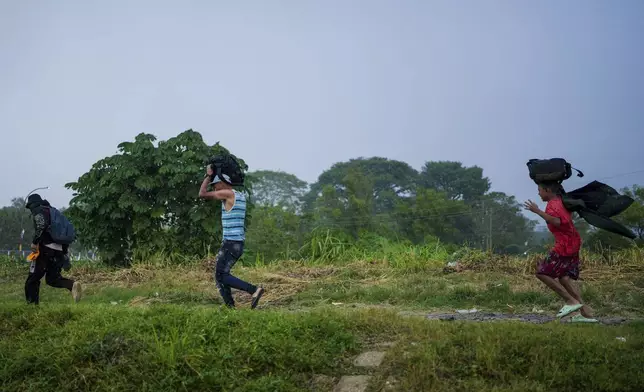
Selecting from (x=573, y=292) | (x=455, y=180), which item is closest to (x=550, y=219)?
(x=573, y=292)

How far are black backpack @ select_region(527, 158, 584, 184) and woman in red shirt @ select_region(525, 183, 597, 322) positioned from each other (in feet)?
0.81

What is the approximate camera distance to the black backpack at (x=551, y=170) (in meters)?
6.96

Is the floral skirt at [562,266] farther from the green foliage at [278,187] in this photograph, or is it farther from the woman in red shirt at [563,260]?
the green foliage at [278,187]

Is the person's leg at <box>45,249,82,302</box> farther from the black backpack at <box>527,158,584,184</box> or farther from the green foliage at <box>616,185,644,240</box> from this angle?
the green foliage at <box>616,185,644,240</box>

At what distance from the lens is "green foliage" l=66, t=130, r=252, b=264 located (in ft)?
48.6

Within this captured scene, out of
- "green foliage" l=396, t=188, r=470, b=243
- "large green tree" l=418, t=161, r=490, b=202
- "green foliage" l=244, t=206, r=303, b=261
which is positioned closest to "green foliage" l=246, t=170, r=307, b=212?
"large green tree" l=418, t=161, r=490, b=202

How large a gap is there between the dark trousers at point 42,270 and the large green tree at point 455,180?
4369cm

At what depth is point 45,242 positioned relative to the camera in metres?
8.29

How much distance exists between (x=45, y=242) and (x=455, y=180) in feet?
155

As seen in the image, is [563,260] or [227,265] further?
[227,265]

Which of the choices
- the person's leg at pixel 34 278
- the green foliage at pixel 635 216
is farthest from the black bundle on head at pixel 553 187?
the green foliage at pixel 635 216

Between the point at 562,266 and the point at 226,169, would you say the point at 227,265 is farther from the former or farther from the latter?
the point at 562,266

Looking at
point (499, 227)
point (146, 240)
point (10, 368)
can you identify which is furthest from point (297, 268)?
point (499, 227)

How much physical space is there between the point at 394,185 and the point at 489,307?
155ft
